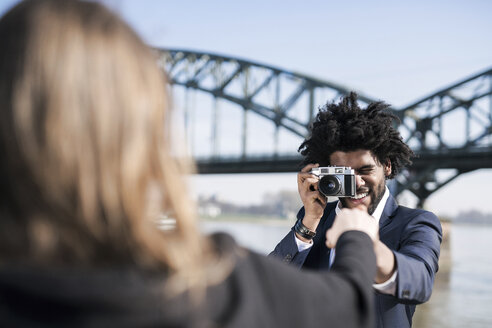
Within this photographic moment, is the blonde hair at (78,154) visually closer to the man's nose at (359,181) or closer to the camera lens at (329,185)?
the camera lens at (329,185)

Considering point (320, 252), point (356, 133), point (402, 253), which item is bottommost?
point (320, 252)

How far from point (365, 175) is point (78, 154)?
199cm

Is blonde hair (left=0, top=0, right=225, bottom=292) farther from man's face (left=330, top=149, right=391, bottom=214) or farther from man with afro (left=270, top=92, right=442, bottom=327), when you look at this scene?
man's face (left=330, top=149, right=391, bottom=214)

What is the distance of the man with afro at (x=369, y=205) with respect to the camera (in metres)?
1.98

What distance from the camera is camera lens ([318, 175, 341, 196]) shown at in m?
2.43

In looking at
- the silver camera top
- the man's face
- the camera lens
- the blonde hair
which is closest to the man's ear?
the man's face

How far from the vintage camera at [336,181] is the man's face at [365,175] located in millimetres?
87

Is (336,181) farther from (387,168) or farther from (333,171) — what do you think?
(387,168)

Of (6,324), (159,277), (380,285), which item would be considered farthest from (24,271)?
(380,285)

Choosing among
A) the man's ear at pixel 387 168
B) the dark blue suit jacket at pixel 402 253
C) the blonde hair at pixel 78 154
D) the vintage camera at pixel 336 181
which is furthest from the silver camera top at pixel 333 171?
the blonde hair at pixel 78 154

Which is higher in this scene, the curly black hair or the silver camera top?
the curly black hair

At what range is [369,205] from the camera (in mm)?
2607

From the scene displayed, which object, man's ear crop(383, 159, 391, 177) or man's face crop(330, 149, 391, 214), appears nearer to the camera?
man's face crop(330, 149, 391, 214)

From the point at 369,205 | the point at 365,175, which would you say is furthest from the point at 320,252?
the point at 365,175
